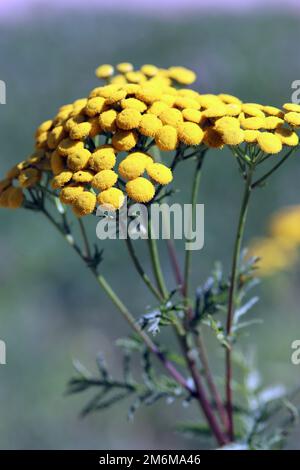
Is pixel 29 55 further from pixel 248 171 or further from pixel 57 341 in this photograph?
pixel 248 171

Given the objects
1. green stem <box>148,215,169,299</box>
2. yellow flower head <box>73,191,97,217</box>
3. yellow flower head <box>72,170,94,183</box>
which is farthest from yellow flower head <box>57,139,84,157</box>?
green stem <box>148,215,169,299</box>

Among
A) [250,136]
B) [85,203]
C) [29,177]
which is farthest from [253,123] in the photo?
[29,177]

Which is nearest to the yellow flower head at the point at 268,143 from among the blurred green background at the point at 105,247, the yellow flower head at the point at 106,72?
the yellow flower head at the point at 106,72

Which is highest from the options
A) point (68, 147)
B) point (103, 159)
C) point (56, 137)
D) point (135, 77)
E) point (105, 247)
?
point (105, 247)

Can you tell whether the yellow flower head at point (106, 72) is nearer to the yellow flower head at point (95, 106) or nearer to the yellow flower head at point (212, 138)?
the yellow flower head at point (95, 106)

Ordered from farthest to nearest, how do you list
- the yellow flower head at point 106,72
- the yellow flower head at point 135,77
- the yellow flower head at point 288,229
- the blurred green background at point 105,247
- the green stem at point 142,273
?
the blurred green background at point 105,247
the yellow flower head at point 288,229
the yellow flower head at point 106,72
the yellow flower head at point 135,77
the green stem at point 142,273

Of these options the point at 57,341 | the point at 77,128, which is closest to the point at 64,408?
the point at 57,341

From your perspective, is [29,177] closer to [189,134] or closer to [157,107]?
[157,107]
